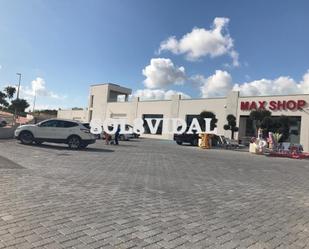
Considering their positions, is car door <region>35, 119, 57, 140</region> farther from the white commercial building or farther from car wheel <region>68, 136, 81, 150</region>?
the white commercial building

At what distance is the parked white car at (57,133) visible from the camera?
1997cm

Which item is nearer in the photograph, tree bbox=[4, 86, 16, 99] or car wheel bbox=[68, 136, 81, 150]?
car wheel bbox=[68, 136, 81, 150]

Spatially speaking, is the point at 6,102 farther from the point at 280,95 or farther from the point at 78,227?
the point at 78,227

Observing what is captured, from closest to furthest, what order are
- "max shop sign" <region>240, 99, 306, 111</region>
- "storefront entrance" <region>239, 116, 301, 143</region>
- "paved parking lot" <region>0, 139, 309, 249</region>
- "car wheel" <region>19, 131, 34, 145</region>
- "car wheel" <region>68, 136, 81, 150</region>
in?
1. "paved parking lot" <region>0, 139, 309, 249</region>
2. "car wheel" <region>68, 136, 81, 150</region>
3. "car wheel" <region>19, 131, 34, 145</region>
4. "storefront entrance" <region>239, 116, 301, 143</region>
5. "max shop sign" <region>240, 99, 306, 111</region>

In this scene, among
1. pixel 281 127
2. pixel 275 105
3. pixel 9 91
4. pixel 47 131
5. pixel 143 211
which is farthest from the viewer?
pixel 9 91

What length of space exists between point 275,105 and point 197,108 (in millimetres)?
11086

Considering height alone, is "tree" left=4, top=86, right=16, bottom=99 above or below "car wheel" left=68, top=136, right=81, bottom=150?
above

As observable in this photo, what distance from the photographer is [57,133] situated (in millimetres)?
20031

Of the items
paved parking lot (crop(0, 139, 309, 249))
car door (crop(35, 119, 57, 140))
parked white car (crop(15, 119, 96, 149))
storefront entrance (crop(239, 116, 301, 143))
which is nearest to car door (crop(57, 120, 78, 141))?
parked white car (crop(15, 119, 96, 149))

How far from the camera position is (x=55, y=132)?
20031 mm

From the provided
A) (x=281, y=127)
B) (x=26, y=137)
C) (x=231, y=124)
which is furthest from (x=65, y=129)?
(x=231, y=124)

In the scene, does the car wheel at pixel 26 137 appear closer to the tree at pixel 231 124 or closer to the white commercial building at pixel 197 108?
the tree at pixel 231 124

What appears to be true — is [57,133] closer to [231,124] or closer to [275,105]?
[231,124]

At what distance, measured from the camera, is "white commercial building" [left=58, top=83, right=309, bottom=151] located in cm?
→ 3675
